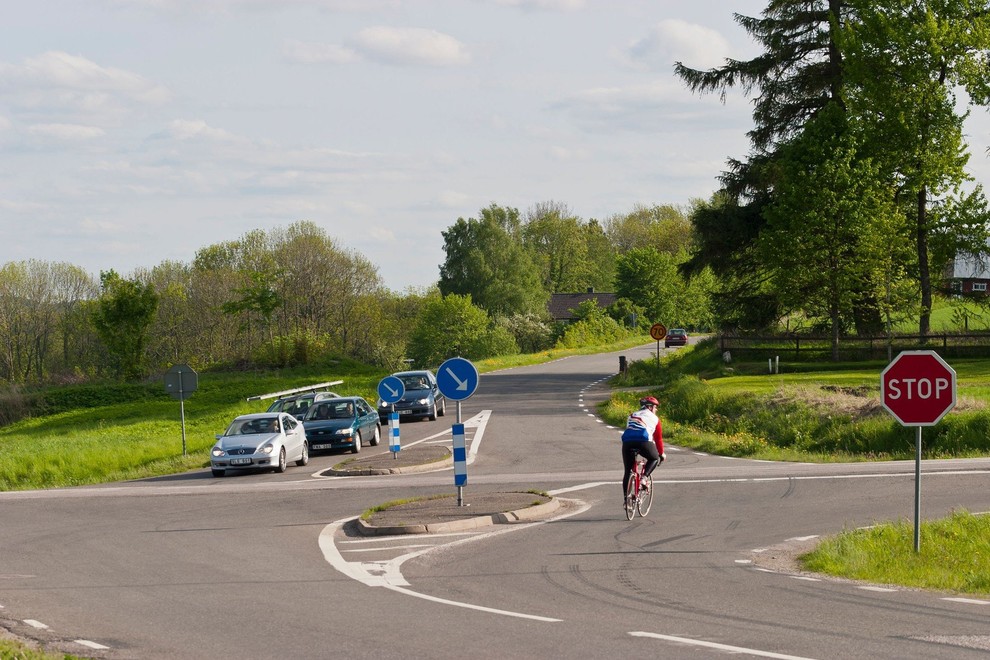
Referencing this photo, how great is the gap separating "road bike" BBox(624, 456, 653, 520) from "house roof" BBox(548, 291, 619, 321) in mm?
117052

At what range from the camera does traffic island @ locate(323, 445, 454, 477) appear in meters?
26.8

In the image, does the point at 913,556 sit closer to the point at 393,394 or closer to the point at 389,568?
the point at 389,568

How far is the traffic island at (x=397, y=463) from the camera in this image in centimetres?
2678

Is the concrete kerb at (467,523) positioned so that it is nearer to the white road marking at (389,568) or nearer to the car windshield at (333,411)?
the white road marking at (389,568)

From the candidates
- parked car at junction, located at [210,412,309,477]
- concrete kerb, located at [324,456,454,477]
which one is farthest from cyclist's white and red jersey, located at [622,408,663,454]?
parked car at junction, located at [210,412,309,477]

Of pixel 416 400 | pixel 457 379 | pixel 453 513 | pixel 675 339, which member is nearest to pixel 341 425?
pixel 416 400

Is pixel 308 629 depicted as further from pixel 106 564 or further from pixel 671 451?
pixel 671 451

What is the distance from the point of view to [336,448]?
106ft

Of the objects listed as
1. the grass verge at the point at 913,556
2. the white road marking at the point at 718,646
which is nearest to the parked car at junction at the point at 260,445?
the grass verge at the point at 913,556

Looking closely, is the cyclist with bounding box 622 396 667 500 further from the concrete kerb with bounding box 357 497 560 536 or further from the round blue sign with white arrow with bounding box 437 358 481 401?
the round blue sign with white arrow with bounding box 437 358 481 401

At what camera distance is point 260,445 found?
27859 mm

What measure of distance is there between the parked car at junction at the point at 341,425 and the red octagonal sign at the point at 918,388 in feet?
67.5

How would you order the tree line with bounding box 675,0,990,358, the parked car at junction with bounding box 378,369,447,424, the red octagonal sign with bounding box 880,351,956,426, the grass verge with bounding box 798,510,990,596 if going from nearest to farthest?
the grass verge with bounding box 798,510,990,596 → the red octagonal sign with bounding box 880,351,956,426 → the parked car at junction with bounding box 378,369,447,424 → the tree line with bounding box 675,0,990,358

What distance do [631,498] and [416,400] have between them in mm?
24675
